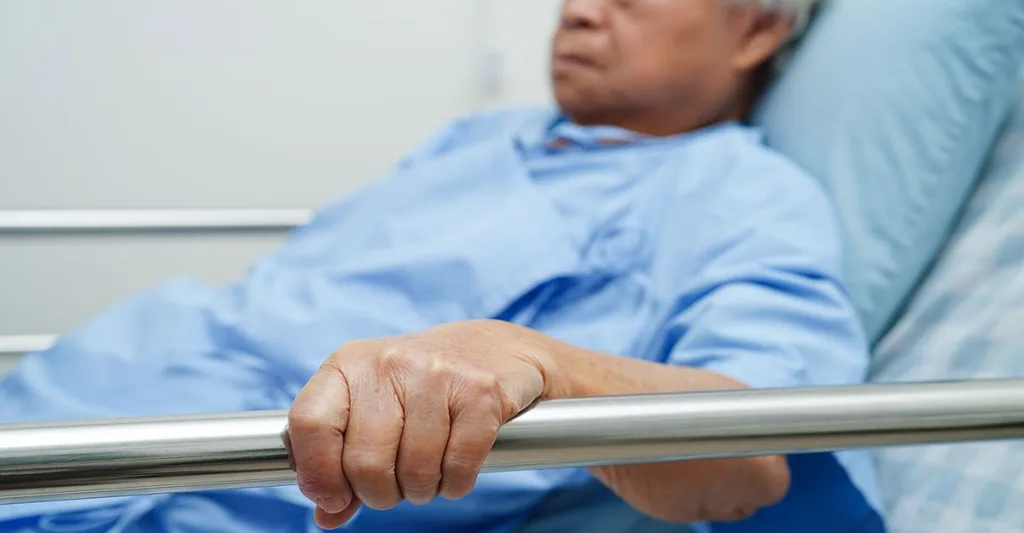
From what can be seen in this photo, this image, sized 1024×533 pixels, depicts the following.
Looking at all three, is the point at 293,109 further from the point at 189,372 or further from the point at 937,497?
the point at 937,497

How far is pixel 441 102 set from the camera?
138 centimetres

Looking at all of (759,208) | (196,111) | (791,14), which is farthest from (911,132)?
(196,111)

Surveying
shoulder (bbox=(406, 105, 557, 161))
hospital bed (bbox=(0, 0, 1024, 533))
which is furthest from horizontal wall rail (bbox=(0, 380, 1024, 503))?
shoulder (bbox=(406, 105, 557, 161))

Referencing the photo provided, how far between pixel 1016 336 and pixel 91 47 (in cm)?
120

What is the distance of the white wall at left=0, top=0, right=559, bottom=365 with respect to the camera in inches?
47.4

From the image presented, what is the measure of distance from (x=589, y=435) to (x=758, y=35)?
778mm

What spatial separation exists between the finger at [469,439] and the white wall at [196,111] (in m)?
1.03

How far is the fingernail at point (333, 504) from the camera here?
34 centimetres

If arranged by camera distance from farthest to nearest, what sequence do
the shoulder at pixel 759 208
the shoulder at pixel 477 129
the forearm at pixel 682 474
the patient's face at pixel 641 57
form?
the shoulder at pixel 477 129
the patient's face at pixel 641 57
the shoulder at pixel 759 208
the forearm at pixel 682 474

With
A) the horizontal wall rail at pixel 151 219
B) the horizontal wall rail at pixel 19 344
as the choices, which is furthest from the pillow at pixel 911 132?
the horizontal wall rail at pixel 19 344

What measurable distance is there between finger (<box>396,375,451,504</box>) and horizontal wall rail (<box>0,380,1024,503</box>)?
0.08ft

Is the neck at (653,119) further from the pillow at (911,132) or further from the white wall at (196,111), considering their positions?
the white wall at (196,111)

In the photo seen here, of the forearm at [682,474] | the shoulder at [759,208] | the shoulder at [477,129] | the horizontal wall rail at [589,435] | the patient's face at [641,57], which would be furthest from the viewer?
the shoulder at [477,129]

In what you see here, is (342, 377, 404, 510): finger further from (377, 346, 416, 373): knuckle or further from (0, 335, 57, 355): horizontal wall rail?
(0, 335, 57, 355): horizontal wall rail
